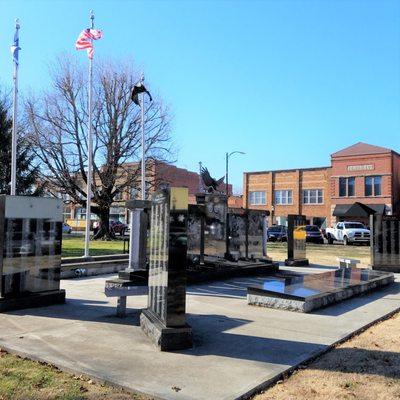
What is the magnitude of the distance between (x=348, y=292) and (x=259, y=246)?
21.9 ft

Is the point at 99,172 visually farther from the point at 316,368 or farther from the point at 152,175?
the point at 316,368

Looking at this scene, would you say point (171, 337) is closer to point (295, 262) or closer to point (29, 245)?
point (29, 245)

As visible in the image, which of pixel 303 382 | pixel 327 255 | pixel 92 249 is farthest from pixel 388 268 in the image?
pixel 303 382

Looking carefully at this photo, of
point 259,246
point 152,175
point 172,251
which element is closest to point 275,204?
point 152,175

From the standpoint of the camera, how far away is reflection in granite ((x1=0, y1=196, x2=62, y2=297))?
28.3 ft

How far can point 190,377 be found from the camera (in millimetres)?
5141

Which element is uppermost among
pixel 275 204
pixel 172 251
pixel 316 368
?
pixel 275 204

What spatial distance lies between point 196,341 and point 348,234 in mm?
37430

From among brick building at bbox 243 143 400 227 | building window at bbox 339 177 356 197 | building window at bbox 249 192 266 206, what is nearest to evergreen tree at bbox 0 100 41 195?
brick building at bbox 243 143 400 227

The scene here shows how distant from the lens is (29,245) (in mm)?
Result: 8977

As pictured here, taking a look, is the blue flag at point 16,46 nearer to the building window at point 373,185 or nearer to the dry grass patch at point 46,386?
the dry grass patch at point 46,386

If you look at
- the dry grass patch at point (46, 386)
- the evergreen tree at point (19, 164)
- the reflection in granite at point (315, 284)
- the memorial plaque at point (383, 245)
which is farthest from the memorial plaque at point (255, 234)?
the evergreen tree at point (19, 164)

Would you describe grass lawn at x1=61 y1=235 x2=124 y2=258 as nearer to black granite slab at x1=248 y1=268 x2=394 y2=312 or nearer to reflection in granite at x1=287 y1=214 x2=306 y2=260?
reflection in granite at x1=287 y1=214 x2=306 y2=260

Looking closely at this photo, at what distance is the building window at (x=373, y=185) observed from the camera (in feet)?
187
